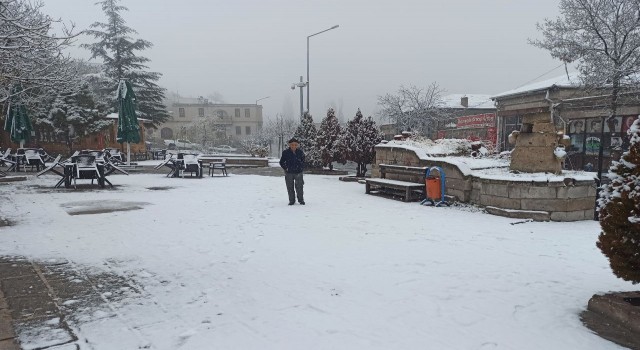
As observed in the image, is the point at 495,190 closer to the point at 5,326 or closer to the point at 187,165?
the point at 5,326

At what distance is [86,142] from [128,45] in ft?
35.0

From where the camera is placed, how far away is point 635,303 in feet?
11.8

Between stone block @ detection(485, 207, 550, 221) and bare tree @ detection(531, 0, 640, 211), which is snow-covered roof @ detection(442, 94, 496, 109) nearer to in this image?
bare tree @ detection(531, 0, 640, 211)

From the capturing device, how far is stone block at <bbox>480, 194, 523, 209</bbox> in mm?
8750

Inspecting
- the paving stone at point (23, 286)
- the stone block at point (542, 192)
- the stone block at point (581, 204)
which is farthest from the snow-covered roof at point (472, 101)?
the paving stone at point (23, 286)

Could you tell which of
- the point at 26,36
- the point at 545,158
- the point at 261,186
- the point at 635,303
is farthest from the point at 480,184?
the point at 26,36

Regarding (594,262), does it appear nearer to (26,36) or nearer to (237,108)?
(26,36)

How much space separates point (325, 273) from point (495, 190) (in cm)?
594

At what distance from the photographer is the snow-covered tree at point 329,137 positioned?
18.9 m

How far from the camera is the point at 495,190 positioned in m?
9.17

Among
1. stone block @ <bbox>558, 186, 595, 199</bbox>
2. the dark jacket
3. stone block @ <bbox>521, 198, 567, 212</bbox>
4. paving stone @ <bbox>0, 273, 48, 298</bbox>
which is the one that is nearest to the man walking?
the dark jacket

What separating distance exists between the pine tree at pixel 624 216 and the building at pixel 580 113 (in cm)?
1326

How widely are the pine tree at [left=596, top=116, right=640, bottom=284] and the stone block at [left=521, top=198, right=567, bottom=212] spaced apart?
507 centimetres

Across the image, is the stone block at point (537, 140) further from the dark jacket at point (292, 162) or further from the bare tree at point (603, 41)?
the bare tree at point (603, 41)
